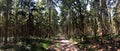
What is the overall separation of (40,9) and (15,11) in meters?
6.63

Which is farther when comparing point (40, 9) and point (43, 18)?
point (43, 18)

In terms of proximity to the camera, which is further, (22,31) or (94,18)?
(22,31)

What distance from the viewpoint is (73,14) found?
1725 inches

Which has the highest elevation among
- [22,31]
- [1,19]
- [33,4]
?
[33,4]

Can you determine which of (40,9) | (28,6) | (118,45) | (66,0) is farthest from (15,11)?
(118,45)


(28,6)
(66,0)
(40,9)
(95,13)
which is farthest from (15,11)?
(95,13)

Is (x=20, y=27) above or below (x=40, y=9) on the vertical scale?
below

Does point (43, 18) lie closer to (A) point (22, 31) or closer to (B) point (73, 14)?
(A) point (22, 31)

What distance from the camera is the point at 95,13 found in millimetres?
42906

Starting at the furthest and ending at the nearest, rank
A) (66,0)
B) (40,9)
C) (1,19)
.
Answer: (40,9), (1,19), (66,0)

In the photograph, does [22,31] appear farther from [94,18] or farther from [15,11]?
[94,18]

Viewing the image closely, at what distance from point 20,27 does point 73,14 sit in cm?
1375

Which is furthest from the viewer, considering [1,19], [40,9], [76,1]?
[40,9]

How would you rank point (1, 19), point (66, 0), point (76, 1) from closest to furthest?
point (76, 1) < point (66, 0) < point (1, 19)
